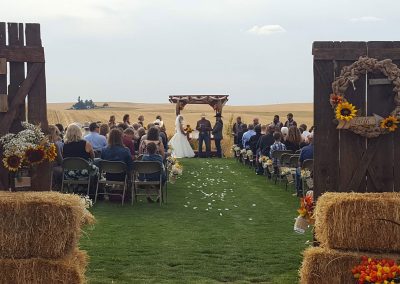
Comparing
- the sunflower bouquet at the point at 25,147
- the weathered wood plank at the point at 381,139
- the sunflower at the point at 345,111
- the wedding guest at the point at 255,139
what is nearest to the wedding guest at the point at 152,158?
the sunflower bouquet at the point at 25,147

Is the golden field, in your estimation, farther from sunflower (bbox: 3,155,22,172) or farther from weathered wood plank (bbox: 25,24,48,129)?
sunflower (bbox: 3,155,22,172)

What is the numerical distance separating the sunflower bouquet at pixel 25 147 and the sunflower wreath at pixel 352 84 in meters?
2.96

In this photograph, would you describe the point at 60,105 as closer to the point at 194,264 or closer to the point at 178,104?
the point at 178,104

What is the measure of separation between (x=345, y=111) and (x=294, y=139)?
11.5 metres

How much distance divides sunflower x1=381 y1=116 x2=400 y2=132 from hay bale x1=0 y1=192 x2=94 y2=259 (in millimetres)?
3182

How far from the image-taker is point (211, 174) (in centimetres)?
2333

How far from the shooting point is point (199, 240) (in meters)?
10.8

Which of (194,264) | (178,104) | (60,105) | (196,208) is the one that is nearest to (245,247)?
(194,264)

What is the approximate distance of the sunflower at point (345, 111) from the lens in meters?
7.94

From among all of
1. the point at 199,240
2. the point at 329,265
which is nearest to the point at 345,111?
the point at 329,265

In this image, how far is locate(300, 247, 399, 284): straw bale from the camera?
7.09 metres

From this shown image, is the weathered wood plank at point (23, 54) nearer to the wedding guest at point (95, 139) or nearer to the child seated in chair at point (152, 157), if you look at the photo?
the child seated in chair at point (152, 157)

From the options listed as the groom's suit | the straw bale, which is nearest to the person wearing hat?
the groom's suit

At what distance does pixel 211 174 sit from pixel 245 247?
42.9ft
